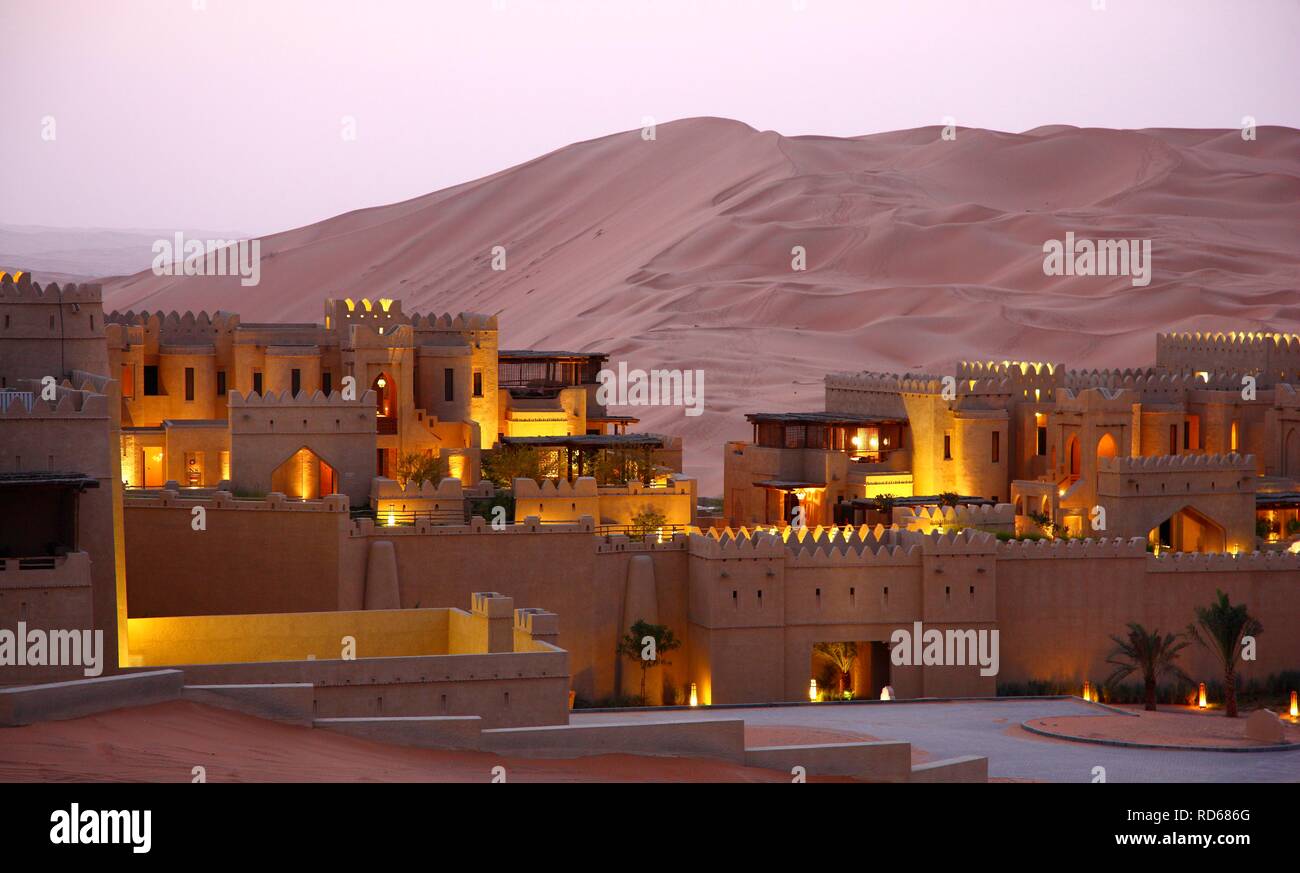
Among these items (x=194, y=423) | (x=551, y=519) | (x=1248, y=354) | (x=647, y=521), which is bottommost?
(x=647, y=521)

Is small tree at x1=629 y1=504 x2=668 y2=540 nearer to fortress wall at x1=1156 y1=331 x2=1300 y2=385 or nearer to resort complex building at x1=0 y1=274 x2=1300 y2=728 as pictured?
resort complex building at x1=0 y1=274 x2=1300 y2=728

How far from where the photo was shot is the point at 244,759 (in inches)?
968

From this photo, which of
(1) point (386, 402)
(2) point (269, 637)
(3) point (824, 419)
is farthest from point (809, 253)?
(2) point (269, 637)

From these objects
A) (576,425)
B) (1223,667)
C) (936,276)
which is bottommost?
(1223,667)

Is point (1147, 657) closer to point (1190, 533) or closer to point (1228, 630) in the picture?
point (1228, 630)

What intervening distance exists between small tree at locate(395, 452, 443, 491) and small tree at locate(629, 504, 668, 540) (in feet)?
14.9

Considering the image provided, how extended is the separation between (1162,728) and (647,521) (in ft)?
41.2

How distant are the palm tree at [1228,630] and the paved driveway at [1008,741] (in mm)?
2754

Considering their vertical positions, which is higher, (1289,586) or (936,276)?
(936,276)

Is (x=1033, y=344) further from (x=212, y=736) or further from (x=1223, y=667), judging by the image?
(x=212, y=736)

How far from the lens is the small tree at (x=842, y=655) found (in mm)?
41709
